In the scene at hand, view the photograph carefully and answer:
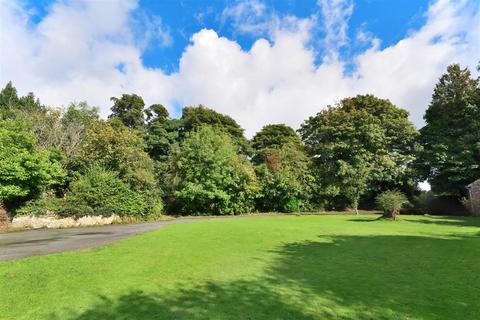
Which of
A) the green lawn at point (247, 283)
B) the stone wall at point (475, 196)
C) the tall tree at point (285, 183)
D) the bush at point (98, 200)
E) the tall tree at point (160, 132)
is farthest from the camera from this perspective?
the tall tree at point (160, 132)

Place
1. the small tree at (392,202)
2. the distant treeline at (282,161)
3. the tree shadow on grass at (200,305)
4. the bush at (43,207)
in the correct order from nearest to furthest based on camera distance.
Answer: the tree shadow on grass at (200,305) < the bush at (43,207) < the small tree at (392,202) < the distant treeline at (282,161)

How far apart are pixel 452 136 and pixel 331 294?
3490cm

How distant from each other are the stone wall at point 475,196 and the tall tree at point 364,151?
19.9 feet

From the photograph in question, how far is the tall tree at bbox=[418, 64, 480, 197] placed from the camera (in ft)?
101

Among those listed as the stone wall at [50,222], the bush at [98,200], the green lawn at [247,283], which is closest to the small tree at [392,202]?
the green lawn at [247,283]

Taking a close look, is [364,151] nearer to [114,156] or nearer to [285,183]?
[285,183]

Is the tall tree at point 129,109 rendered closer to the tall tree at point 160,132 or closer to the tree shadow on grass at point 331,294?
the tall tree at point 160,132

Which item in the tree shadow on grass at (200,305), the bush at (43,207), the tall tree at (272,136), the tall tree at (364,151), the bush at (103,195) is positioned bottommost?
the tree shadow on grass at (200,305)

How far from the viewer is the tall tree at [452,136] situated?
3081 cm

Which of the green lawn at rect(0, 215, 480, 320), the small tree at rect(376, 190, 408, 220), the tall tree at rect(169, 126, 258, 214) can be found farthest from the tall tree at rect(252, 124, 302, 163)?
the green lawn at rect(0, 215, 480, 320)

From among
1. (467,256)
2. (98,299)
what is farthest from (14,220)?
(467,256)

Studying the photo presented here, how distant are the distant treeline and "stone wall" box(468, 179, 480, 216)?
8.89ft

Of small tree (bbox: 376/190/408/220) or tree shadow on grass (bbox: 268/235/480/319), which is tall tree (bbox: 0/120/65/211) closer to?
tree shadow on grass (bbox: 268/235/480/319)

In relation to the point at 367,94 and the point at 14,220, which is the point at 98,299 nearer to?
the point at 14,220
